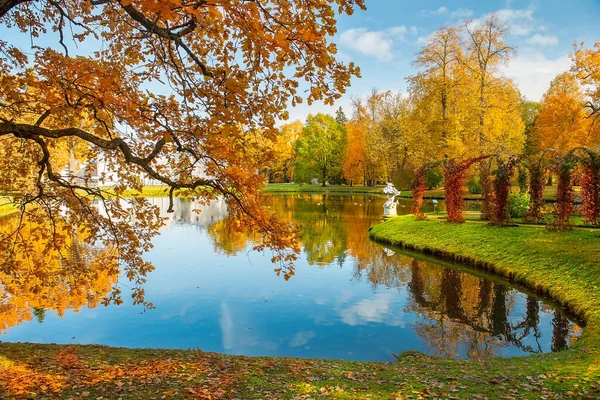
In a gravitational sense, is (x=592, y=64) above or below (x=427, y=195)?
above

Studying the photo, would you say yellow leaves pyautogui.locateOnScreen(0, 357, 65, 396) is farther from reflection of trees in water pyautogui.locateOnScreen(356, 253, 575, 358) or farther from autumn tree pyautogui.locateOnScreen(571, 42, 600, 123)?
autumn tree pyautogui.locateOnScreen(571, 42, 600, 123)

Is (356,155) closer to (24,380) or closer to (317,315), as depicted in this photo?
(317,315)

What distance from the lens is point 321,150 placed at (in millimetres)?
62250

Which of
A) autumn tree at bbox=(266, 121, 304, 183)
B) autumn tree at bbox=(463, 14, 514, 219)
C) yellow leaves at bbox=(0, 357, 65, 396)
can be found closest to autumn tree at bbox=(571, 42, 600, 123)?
autumn tree at bbox=(463, 14, 514, 219)

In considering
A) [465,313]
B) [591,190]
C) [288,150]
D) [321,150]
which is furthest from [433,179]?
[465,313]

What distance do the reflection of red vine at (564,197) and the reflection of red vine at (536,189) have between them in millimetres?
976

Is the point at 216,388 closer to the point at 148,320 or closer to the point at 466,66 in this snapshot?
the point at 148,320

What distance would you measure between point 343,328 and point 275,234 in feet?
15.9

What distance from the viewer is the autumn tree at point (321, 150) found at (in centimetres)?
6256

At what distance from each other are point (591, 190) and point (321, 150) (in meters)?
49.4

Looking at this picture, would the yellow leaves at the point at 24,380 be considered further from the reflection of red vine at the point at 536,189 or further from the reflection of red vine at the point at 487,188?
the reflection of red vine at the point at 487,188

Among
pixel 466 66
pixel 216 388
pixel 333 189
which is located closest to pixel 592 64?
pixel 466 66

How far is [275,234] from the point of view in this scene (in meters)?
5.25

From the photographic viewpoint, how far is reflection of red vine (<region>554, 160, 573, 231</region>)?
14.1 m
